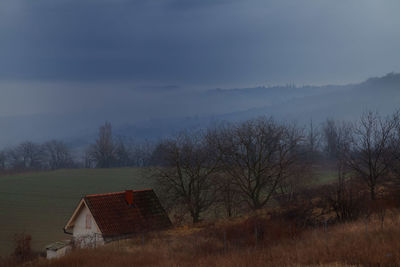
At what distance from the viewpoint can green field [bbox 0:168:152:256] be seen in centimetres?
3941

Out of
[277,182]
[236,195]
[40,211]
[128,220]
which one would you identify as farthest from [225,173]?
[40,211]

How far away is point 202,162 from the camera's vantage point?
1387 inches

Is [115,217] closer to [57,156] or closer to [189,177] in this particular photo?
[189,177]

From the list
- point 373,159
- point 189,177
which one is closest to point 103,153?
point 189,177

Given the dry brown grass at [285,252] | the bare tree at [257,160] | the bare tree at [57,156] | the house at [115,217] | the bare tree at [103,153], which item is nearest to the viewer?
the dry brown grass at [285,252]

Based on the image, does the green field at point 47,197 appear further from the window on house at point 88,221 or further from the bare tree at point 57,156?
the bare tree at point 57,156

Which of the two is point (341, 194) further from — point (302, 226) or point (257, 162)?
point (257, 162)

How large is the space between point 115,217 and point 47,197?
3144 cm

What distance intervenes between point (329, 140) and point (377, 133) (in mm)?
53057

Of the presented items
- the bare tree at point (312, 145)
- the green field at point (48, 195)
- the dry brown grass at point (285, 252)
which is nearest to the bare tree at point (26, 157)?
the green field at point (48, 195)

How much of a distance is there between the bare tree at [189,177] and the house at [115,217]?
6.34 feet

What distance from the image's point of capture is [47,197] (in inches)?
2270

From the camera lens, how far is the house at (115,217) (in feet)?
97.1

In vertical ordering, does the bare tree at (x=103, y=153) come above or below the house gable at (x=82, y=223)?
above
